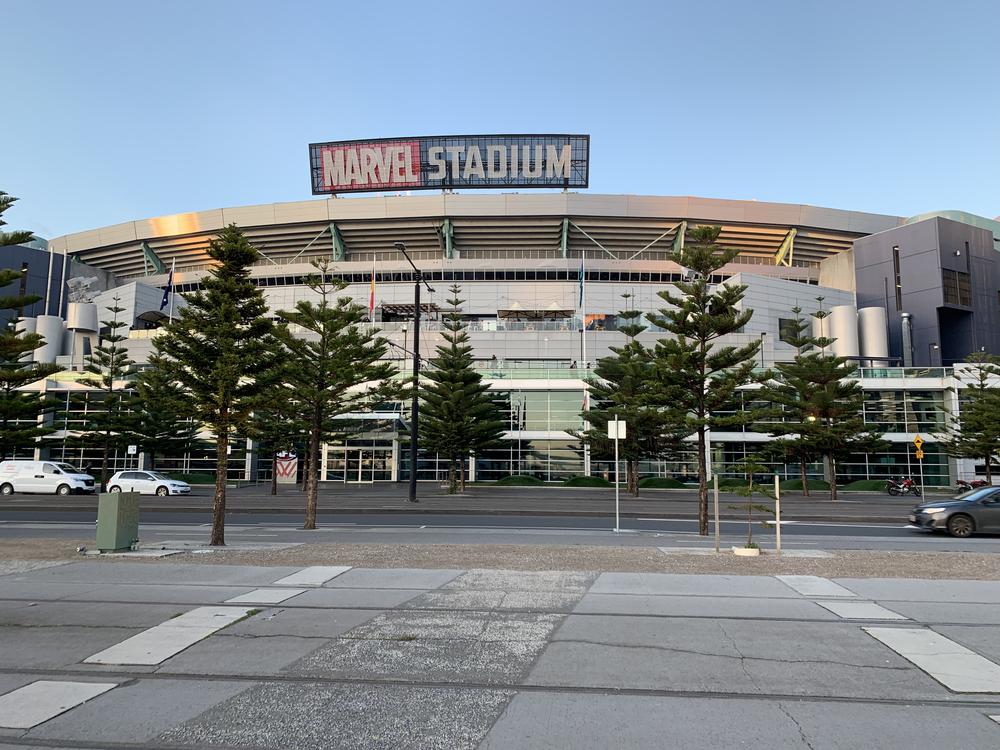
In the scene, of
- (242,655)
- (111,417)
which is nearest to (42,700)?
(242,655)

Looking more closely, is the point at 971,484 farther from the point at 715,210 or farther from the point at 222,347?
the point at 222,347

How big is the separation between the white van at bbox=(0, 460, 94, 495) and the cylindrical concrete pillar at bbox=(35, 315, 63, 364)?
31331 millimetres

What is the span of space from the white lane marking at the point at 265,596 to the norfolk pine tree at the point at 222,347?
6.44 meters

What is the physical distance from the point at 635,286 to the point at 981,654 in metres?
61.4

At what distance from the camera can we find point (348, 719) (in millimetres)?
4652

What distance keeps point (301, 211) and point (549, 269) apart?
26326mm

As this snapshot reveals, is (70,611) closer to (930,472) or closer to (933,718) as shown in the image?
(933,718)

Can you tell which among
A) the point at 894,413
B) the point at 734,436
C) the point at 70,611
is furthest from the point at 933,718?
the point at 894,413

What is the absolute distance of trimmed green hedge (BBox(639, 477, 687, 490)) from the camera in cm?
4194

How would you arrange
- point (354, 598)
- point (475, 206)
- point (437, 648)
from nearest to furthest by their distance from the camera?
point (437, 648), point (354, 598), point (475, 206)

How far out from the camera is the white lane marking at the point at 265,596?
8344mm

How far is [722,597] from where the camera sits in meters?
8.66

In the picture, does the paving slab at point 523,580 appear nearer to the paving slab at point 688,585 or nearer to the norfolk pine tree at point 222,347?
the paving slab at point 688,585

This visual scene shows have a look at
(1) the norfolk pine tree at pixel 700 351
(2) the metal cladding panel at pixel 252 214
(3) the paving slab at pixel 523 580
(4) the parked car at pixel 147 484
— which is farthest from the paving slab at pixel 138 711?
(2) the metal cladding panel at pixel 252 214
